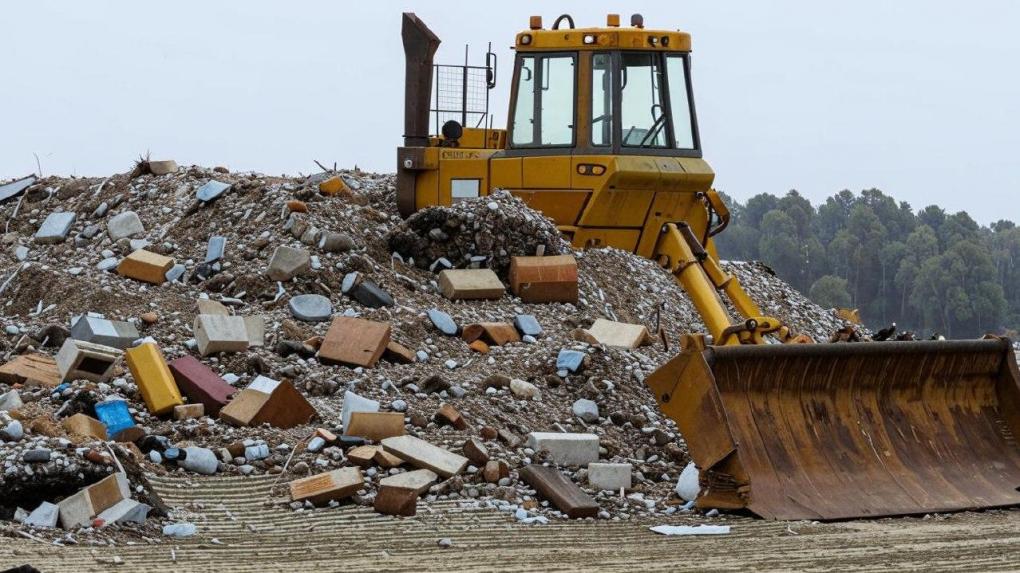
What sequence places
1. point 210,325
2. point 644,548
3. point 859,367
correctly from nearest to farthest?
point 644,548 < point 859,367 < point 210,325

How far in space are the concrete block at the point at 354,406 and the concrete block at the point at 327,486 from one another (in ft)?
2.92

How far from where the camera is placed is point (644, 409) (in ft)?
33.2

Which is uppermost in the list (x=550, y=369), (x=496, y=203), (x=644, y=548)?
(x=496, y=203)

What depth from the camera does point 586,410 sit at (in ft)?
33.0

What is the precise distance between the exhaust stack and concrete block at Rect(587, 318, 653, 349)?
3.11 m

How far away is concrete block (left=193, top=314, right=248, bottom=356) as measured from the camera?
10766 millimetres

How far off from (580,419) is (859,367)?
1.84 meters

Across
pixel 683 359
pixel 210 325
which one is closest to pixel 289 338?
pixel 210 325

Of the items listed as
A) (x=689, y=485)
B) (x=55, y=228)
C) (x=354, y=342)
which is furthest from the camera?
(x=55, y=228)

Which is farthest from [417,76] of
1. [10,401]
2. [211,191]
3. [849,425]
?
[849,425]

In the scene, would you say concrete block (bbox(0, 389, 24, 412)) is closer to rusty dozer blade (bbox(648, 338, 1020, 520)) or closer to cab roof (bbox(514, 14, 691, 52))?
rusty dozer blade (bbox(648, 338, 1020, 520))

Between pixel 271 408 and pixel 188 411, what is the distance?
556 mm

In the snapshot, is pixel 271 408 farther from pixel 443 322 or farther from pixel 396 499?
pixel 443 322

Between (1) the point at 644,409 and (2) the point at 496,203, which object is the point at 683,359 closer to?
(1) the point at 644,409
